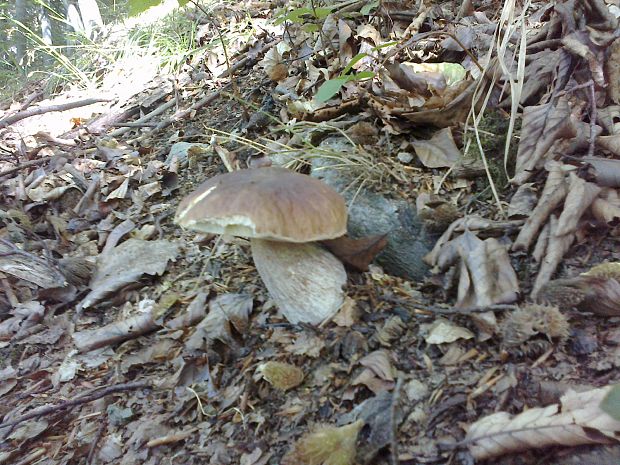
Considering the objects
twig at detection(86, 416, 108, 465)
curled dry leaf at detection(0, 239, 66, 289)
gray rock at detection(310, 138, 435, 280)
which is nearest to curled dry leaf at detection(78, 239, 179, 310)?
curled dry leaf at detection(0, 239, 66, 289)

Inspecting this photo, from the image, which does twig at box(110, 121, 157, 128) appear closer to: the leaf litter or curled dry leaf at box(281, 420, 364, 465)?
the leaf litter

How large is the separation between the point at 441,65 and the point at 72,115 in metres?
3.45

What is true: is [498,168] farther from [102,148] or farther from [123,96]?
[123,96]

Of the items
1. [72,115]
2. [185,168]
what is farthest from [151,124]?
[72,115]

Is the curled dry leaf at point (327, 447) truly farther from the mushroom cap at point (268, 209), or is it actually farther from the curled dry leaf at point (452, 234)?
the curled dry leaf at point (452, 234)

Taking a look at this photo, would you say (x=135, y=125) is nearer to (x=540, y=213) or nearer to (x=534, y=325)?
(x=540, y=213)

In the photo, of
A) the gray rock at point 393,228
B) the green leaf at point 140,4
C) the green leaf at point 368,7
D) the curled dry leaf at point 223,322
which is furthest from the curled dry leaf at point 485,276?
the green leaf at point 140,4

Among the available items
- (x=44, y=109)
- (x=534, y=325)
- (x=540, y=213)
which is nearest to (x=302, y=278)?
(x=534, y=325)

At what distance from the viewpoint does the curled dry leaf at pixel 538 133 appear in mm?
1743

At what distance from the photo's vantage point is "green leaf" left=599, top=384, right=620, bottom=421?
83 cm

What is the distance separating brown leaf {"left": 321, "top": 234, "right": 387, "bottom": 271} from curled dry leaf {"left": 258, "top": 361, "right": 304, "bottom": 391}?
0.49 meters

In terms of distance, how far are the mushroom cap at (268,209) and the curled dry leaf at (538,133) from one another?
842 millimetres

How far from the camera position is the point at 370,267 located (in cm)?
185

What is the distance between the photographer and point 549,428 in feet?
3.24
